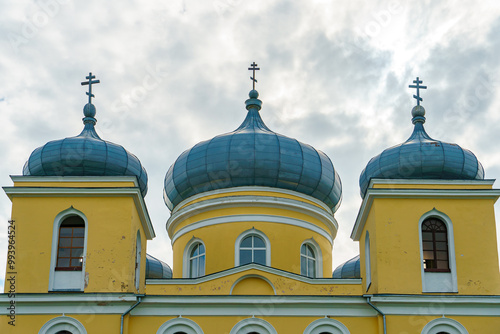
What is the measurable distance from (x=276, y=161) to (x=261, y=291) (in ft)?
14.5

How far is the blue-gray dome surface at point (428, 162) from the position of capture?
74.8 ft

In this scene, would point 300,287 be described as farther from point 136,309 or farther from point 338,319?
point 136,309

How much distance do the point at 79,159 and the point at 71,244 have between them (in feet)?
7.54

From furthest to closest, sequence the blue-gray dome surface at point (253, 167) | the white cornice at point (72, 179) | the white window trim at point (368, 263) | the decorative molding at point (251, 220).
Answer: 1. the blue-gray dome surface at point (253, 167)
2. the decorative molding at point (251, 220)
3. the white window trim at point (368, 263)
4. the white cornice at point (72, 179)

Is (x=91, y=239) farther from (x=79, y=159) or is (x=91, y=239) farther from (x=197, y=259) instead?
(x=197, y=259)

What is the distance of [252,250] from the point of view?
83.2 ft

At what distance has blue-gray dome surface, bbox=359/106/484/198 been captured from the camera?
22.8 meters

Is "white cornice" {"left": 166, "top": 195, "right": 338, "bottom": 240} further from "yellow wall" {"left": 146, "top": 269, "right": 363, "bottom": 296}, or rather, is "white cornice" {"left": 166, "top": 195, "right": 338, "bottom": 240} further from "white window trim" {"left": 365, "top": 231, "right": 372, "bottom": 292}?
"white window trim" {"left": 365, "top": 231, "right": 372, "bottom": 292}

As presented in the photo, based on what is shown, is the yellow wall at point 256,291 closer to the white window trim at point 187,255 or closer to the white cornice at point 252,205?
the white window trim at point 187,255

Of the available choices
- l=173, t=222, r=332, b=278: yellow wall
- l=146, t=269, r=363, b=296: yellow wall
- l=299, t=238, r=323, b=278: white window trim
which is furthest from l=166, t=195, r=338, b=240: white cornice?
l=146, t=269, r=363, b=296: yellow wall

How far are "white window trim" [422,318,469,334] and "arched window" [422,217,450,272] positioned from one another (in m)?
1.26

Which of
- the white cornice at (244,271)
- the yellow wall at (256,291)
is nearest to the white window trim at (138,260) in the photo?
the yellow wall at (256,291)

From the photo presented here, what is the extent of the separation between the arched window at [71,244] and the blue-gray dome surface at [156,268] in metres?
7.75

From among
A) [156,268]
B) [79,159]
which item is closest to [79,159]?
[79,159]
